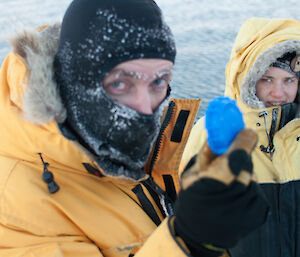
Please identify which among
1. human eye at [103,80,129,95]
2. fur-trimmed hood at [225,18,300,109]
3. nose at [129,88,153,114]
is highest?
human eye at [103,80,129,95]

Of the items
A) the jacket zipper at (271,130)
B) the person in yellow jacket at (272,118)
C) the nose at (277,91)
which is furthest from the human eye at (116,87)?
the nose at (277,91)

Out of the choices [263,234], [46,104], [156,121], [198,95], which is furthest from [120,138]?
[198,95]

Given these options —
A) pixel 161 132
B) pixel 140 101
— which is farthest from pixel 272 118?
pixel 140 101

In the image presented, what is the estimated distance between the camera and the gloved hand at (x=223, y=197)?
2.76ft

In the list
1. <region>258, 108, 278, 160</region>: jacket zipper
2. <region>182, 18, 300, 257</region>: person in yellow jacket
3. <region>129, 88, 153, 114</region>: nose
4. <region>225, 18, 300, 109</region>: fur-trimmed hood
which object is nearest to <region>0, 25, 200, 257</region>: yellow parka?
<region>129, 88, 153, 114</region>: nose

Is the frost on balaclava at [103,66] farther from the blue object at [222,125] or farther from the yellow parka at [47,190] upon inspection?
the blue object at [222,125]

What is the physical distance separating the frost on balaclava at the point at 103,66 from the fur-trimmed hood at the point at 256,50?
121 cm

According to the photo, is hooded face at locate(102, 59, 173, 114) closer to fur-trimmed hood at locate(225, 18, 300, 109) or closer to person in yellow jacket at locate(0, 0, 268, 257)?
person in yellow jacket at locate(0, 0, 268, 257)

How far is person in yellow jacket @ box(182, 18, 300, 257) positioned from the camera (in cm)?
181

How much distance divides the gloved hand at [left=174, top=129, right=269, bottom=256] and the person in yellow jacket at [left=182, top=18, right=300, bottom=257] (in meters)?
1.06

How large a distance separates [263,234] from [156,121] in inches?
42.6

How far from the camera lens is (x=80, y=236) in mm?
1269

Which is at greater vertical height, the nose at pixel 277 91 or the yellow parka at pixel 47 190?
the yellow parka at pixel 47 190

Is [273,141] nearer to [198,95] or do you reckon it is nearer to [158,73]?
[158,73]
